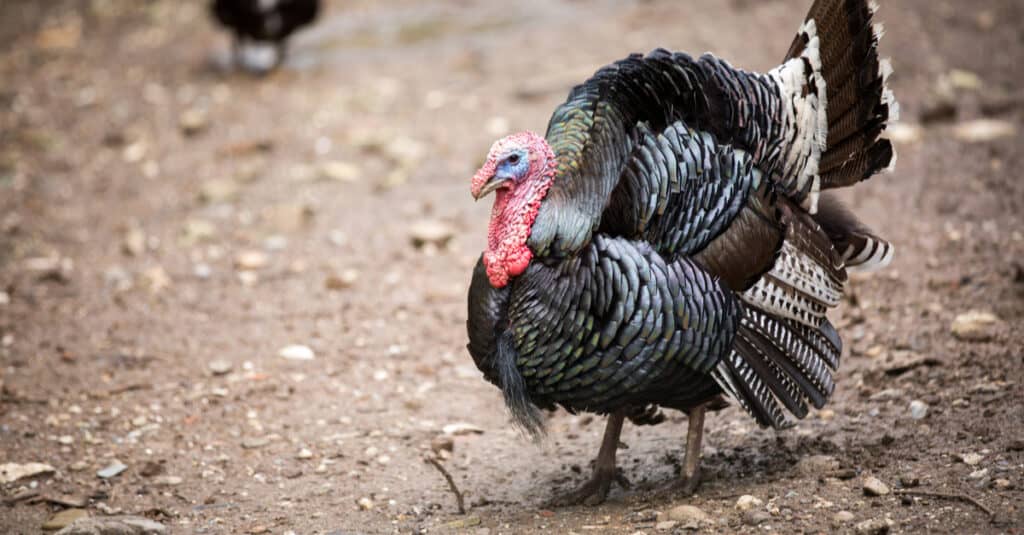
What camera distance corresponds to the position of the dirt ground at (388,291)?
407 cm

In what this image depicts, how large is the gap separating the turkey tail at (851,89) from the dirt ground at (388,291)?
1078 millimetres

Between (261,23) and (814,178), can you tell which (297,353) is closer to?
(814,178)

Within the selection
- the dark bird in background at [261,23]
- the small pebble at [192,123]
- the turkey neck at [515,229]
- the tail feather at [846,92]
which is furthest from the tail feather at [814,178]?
the dark bird in background at [261,23]

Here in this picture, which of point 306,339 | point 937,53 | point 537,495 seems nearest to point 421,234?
point 306,339

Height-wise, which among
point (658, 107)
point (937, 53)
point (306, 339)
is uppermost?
point (937, 53)

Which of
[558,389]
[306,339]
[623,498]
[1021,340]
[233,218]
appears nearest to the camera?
[558,389]

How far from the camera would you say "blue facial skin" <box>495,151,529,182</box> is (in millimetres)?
3602

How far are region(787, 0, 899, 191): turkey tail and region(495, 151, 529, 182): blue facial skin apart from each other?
3.98ft

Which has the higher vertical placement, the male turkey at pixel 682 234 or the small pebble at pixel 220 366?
the male turkey at pixel 682 234

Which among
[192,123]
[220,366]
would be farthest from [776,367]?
[192,123]

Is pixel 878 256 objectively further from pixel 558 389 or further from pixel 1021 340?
pixel 558 389

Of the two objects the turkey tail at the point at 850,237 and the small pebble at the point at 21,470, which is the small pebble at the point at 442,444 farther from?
the turkey tail at the point at 850,237

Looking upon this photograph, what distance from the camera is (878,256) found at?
4.19m

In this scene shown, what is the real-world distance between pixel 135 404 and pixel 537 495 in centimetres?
213
